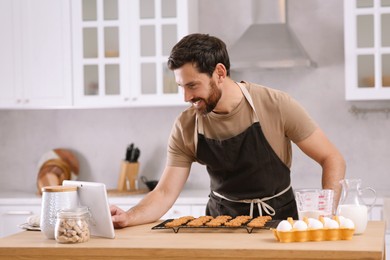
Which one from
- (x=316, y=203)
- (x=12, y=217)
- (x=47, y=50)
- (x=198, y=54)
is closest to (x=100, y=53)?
(x=47, y=50)

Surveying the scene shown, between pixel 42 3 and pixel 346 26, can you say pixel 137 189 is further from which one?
pixel 346 26

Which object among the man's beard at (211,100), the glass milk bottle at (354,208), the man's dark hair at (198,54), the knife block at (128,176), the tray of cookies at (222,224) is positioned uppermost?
the man's dark hair at (198,54)

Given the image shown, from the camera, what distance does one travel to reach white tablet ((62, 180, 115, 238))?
2.86 m

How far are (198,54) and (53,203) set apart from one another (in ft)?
2.91

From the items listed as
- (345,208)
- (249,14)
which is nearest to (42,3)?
(249,14)

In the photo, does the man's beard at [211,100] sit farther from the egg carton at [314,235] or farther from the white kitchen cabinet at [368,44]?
the white kitchen cabinet at [368,44]

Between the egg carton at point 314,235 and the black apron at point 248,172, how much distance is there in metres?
0.91

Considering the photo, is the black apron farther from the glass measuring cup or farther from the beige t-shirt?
the glass measuring cup

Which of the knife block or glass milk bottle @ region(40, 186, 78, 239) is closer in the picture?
glass milk bottle @ region(40, 186, 78, 239)

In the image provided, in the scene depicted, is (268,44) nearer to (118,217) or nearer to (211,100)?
(211,100)

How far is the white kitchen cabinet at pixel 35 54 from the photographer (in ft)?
18.4

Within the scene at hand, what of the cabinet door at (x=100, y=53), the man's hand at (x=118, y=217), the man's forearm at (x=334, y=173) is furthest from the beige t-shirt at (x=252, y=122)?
the cabinet door at (x=100, y=53)

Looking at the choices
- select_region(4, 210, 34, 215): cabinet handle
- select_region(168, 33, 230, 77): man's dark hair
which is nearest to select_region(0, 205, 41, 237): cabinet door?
select_region(4, 210, 34, 215): cabinet handle

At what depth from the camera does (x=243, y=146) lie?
3.59 m
